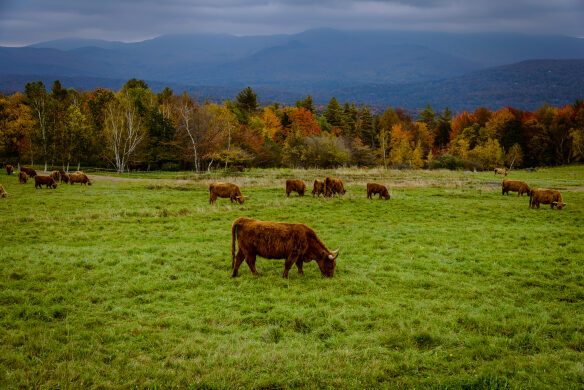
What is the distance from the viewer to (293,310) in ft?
26.9

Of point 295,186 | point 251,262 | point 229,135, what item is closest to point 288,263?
point 251,262

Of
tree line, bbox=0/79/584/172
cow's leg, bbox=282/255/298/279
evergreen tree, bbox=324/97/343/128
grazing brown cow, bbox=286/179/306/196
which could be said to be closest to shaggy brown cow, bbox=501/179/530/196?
grazing brown cow, bbox=286/179/306/196

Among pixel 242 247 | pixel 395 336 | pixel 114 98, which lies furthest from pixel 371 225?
pixel 114 98

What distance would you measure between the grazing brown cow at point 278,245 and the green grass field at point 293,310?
1.69ft

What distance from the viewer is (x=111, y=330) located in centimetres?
698

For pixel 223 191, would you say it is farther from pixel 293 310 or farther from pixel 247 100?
pixel 247 100

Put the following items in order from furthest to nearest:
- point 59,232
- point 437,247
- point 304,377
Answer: point 59,232
point 437,247
point 304,377

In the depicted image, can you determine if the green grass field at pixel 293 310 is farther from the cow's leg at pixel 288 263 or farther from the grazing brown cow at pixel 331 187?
the grazing brown cow at pixel 331 187

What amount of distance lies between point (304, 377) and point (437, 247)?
10.1 m

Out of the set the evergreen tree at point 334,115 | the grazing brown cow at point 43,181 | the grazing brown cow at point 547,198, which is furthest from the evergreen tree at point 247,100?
the grazing brown cow at point 547,198

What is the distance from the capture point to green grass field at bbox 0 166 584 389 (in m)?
5.80

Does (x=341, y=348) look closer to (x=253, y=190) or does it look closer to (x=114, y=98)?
(x=253, y=190)

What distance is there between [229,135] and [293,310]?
4853 cm

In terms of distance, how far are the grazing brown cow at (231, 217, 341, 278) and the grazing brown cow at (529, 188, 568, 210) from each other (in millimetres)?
19172
